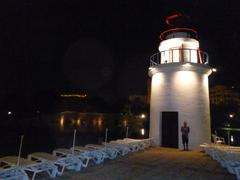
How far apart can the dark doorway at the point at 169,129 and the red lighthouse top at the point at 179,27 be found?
17.1 feet

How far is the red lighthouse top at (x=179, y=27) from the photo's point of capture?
15.4 meters

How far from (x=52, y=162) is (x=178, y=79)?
31.0 feet

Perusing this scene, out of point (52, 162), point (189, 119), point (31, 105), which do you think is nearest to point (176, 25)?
point (189, 119)

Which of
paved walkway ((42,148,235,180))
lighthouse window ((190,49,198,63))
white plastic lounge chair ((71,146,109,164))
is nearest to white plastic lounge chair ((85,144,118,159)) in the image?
white plastic lounge chair ((71,146,109,164))

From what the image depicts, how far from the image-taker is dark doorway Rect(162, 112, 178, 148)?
1424 cm

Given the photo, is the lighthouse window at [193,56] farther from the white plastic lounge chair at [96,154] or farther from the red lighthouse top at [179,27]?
the white plastic lounge chair at [96,154]

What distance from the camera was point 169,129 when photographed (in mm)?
14438

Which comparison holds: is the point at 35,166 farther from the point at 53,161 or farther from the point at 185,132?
the point at 185,132

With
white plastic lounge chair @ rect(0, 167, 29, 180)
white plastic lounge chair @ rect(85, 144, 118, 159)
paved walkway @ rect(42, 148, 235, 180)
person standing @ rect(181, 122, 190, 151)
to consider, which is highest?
person standing @ rect(181, 122, 190, 151)

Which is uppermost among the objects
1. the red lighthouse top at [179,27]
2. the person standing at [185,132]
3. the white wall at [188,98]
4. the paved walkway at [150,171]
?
the red lighthouse top at [179,27]

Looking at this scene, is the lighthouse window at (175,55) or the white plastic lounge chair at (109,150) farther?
the lighthouse window at (175,55)

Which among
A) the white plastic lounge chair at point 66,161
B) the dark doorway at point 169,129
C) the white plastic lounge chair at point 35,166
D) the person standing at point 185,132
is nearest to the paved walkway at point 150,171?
the white plastic lounge chair at point 66,161

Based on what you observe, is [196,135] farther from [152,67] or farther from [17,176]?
[17,176]

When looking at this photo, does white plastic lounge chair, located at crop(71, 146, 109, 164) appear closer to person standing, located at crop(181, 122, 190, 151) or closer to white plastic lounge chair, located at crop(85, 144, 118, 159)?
white plastic lounge chair, located at crop(85, 144, 118, 159)
